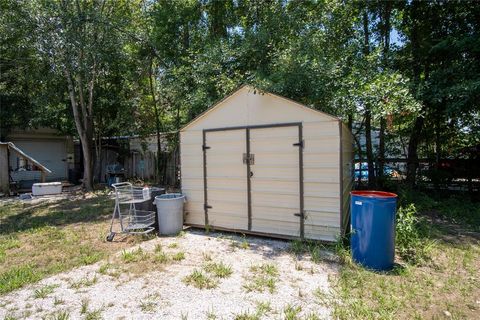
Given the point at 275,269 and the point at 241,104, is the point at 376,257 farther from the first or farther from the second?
the point at 241,104

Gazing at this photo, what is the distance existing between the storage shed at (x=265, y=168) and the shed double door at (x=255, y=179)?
0.6 inches

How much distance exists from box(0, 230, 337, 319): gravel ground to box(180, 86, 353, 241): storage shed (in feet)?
2.67

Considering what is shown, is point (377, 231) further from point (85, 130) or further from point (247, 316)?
point (85, 130)

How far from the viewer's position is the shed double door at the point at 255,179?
16.3 feet

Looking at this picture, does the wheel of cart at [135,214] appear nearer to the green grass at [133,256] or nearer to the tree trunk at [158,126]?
the green grass at [133,256]

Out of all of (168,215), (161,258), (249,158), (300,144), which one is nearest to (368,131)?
(300,144)

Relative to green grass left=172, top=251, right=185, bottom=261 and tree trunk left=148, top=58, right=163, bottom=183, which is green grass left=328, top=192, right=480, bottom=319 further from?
tree trunk left=148, top=58, right=163, bottom=183

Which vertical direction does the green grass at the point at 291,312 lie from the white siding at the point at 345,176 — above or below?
below

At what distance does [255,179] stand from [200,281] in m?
2.12

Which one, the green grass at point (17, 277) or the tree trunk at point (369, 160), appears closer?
the green grass at point (17, 277)

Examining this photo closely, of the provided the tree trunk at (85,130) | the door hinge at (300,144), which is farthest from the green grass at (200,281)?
the tree trunk at (85,130)

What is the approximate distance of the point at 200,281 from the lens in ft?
11.9

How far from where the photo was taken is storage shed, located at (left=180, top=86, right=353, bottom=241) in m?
4.67

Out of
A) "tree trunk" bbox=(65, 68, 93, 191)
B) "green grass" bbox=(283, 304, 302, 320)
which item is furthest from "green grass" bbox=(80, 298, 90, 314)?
"tree trunk" bbox=(65, 68, 93, 191)
